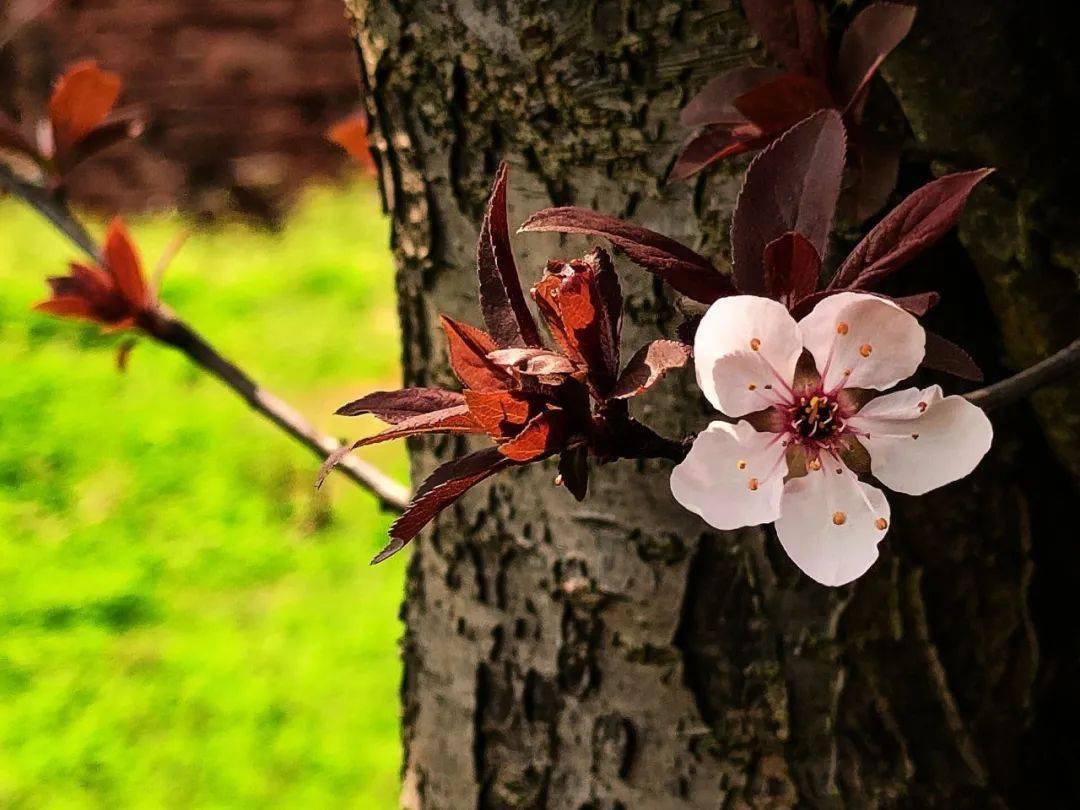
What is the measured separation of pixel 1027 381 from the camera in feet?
2.22

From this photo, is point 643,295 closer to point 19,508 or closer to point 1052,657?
point 1052,657

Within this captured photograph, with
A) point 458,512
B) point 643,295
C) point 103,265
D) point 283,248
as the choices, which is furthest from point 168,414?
point 643,295

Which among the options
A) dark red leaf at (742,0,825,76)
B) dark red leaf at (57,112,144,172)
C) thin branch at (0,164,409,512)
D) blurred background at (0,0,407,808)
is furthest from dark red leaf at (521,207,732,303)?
blurred background at (0,0,407,808)

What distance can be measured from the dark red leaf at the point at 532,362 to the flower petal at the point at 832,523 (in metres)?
0.13

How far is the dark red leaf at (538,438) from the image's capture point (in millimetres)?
564

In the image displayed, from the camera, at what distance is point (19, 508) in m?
2.94

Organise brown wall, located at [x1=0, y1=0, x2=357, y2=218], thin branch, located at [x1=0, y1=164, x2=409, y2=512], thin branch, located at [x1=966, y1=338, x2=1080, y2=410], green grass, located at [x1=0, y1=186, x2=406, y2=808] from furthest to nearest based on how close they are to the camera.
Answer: brown wall, located at [x1=0, y1=0, x2=357, y2=218], green grass, located at [x1=0, y1=186, x2=406, y2=808], thin branch, located at [x1=0, y1=164, x2=409, y2=512], thin branch, located at [x1=966, y1=338, x2=1080, y2=410]

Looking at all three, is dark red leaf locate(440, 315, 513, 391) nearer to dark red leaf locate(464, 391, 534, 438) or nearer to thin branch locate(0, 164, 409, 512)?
dark red leaf locate(464, 391, 534, 438)

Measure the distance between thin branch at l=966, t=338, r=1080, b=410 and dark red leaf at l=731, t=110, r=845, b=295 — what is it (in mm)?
143

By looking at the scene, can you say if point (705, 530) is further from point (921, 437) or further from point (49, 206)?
point (49, 206)

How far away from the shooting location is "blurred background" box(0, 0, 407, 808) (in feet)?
7.70

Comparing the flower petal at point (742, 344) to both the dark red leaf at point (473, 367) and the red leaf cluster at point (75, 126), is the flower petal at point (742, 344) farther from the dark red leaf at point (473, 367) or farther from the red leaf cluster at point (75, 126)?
the red leaf cluster at point (75, 126)

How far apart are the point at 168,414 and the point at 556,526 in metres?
2.47

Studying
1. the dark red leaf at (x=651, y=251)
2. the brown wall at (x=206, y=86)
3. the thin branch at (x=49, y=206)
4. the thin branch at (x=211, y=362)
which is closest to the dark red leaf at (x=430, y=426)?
the dark red leaf at (x=651, y=251)
